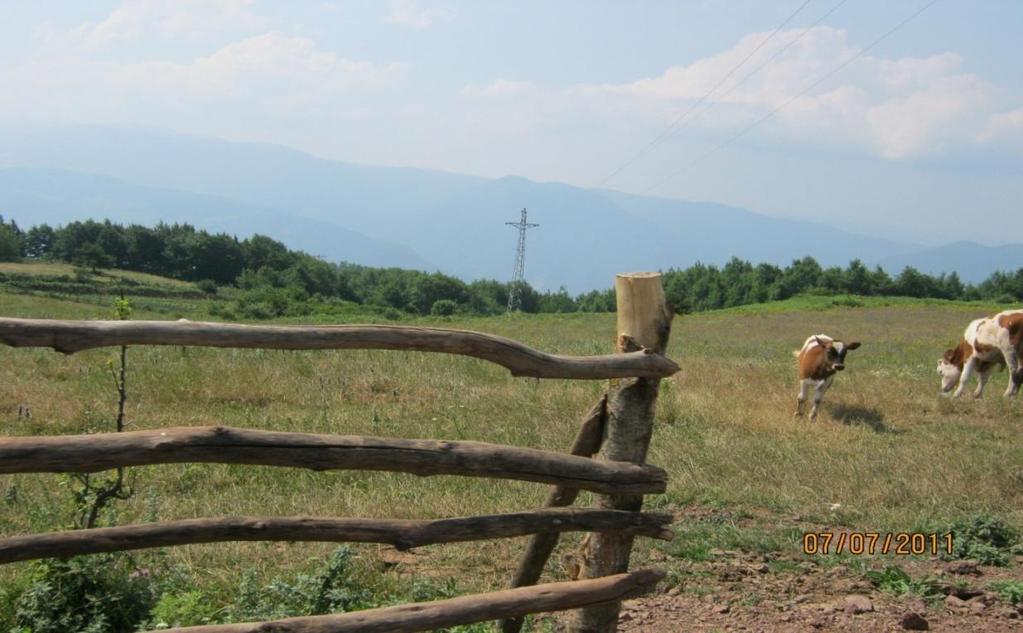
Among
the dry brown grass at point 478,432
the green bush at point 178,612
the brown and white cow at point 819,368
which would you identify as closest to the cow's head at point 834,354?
the brown and white cow at point 819,368

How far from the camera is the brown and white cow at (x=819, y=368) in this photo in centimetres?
1091

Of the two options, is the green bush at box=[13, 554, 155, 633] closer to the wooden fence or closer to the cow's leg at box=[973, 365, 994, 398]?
the wooden fence

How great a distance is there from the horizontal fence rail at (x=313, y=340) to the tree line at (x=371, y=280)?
5593cm

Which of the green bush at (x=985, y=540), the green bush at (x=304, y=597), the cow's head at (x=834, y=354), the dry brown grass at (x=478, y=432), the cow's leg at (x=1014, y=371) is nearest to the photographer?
the green bush at (x=304, y=597)

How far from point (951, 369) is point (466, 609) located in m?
12.5

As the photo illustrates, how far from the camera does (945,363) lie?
13.7m

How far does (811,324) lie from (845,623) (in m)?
32.1

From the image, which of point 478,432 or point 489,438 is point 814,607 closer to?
point 489,438

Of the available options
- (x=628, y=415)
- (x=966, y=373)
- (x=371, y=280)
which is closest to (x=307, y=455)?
(x=628, y=415)

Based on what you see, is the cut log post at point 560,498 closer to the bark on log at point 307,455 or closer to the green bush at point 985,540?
the bark on log at point 307,455

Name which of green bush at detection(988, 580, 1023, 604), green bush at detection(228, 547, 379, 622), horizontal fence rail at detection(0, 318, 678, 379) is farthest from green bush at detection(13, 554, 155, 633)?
green bush at detection(988, 580, 1023, 604)

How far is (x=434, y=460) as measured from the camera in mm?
3201
